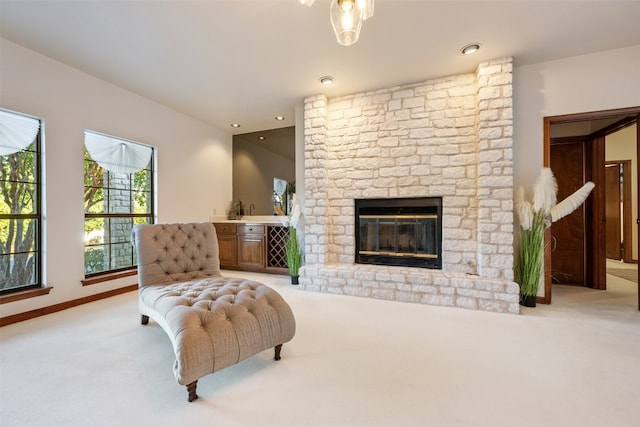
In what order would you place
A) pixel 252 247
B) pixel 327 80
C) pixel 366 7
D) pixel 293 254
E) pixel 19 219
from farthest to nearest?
pixel 252 247 < pixel 293 254 < pixel 327 80 < pixel 19 219 < pixel 366 7

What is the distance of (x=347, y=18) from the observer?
4.78 ft

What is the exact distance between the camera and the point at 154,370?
1.77m

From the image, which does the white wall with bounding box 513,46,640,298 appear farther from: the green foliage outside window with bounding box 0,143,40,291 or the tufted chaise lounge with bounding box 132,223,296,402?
the green foliage outside window with bounding box 0,143,40,291

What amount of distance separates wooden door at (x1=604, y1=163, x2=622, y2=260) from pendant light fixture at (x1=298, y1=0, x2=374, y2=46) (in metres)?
6.63

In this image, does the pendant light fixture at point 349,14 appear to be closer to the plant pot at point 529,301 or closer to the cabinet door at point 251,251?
the plant pot at point 529,301

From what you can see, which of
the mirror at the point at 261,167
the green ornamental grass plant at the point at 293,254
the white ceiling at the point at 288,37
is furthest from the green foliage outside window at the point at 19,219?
the mirror at the point at 261,167

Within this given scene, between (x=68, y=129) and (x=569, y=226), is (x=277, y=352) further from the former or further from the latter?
(x=569, y=226)

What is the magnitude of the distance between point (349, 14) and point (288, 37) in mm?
1332

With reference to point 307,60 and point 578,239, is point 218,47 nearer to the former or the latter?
point 307,60

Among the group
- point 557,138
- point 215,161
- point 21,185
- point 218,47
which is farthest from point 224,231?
point 557,138

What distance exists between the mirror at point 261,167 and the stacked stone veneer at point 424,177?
167 cm

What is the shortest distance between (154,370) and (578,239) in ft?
16.7

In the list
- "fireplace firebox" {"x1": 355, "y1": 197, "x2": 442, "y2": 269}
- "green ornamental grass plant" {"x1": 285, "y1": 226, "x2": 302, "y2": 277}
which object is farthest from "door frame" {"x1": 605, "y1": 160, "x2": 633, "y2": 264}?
"green ornamental grass plant" {"x1": 285, "y1": 226, "x2": 302, "y2": 277}

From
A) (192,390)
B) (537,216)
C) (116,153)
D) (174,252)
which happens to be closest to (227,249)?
(116,153)
